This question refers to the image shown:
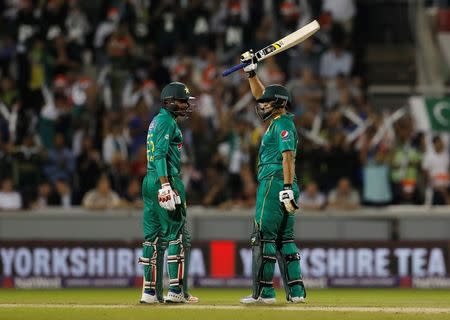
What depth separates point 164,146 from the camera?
12727 mm

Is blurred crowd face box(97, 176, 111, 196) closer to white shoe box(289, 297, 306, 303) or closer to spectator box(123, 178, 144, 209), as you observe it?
spectator box(123, 178, 144, 209)

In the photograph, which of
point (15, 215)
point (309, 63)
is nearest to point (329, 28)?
point (309, 63)

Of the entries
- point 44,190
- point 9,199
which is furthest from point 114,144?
point 9,199

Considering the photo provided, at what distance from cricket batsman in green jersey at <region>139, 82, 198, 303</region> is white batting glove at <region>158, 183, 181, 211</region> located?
0.23 ft

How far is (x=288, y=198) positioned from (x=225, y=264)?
25.5ft

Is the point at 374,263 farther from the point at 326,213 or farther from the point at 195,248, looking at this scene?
the point at 195,248

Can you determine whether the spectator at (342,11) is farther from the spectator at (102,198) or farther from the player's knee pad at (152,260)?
the player's knee pad at (152,260)

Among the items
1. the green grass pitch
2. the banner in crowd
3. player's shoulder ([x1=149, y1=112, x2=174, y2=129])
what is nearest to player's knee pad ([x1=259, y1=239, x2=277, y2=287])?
the green grass pitch

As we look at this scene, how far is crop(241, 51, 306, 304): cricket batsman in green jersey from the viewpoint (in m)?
12.8

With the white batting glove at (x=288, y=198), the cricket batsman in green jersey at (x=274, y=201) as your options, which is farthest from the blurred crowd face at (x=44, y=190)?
the white batting glove at (x=288, y=198)

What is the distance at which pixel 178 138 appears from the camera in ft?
42.6

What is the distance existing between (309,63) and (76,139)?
14.9ft

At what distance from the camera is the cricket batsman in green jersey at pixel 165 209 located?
1280 cm

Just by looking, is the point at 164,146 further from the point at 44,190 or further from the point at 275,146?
the point at 44,190
